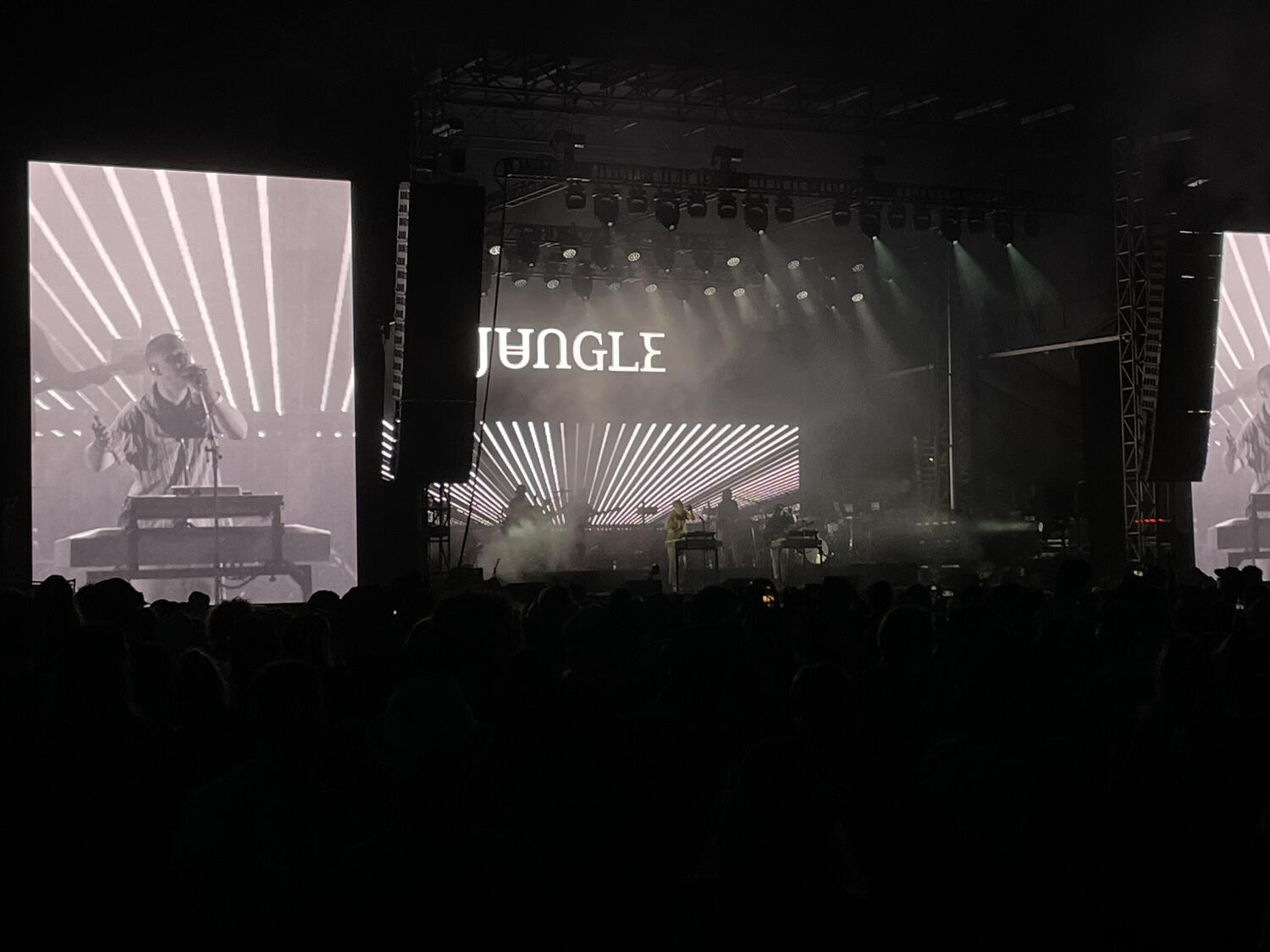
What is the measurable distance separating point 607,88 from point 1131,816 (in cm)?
1309

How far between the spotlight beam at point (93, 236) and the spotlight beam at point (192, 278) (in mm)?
→ 512

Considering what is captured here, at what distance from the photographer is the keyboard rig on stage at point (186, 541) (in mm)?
11250

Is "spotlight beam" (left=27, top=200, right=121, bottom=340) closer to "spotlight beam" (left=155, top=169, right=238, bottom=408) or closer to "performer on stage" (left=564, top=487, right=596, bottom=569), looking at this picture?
"spotlight beam" (left=155, top=169, right=238, bottom=408)

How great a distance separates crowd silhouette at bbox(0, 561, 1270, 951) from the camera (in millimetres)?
1779

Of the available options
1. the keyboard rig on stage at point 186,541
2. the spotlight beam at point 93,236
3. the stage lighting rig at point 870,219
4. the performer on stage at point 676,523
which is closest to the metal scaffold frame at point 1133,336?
the stage lighting rig at point 870,219

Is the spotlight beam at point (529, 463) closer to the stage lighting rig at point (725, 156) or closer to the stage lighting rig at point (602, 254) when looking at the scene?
the stage lighting rig at point (602, 254)

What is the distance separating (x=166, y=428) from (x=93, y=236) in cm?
177

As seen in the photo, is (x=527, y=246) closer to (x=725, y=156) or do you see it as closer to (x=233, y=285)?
(x=725, y=156)

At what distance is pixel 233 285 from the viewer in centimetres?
1145

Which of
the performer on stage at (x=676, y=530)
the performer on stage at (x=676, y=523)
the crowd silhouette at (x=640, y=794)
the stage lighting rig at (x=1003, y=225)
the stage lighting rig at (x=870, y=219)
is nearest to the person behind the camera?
the crowd silhouette at (x=640, y=794)

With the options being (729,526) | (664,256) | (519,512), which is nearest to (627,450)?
(729,526)

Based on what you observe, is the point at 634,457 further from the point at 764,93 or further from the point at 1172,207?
the point at 1172,207

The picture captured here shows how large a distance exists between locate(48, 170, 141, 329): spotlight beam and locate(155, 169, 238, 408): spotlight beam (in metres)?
0.51

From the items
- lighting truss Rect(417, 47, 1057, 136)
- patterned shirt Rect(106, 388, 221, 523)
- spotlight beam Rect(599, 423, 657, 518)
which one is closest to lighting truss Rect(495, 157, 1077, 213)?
lighting truss Rect(417, 47, 1057, 136)
